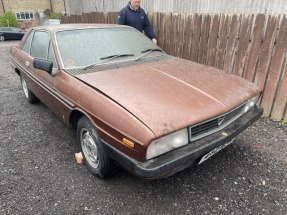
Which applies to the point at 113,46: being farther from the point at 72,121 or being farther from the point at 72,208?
the point at 72,208

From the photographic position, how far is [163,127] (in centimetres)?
194

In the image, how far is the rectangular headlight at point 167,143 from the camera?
197 cm

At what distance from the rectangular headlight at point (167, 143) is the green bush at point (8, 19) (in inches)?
1243

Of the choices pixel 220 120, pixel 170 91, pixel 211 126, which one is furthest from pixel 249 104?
pixel 170 91

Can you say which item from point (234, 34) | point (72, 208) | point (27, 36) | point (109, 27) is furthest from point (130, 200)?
point (27, 36)

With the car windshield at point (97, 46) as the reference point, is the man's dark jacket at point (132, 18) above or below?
above

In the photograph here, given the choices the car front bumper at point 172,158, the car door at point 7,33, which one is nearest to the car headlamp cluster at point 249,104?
the car front bumper at point 172,158

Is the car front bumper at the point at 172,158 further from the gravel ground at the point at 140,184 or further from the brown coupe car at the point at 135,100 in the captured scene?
the gravel ground at the point at 140,184

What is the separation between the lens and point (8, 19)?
1089 inches

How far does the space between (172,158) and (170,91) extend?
72cm

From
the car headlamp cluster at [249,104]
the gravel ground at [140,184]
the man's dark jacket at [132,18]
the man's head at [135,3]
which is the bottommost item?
the gravel ground at [140,184]

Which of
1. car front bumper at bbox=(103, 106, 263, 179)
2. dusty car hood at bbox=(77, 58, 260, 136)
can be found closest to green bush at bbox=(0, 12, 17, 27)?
dusty car hood at bbox=(77, 58, 260, 136)

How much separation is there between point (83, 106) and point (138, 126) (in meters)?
0.83

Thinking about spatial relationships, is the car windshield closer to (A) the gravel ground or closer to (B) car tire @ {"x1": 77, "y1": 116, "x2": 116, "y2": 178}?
(B) car tire @ {"x1": 77, "y1": 116, "x2": 116, "y2": 178}
